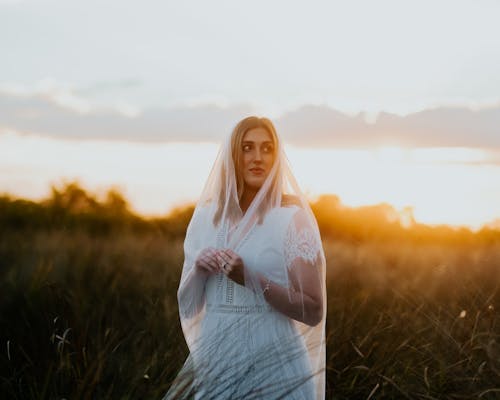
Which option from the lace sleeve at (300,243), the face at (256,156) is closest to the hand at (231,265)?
the lace sleeve at (300,243)

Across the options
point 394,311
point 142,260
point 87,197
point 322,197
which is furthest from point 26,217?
point 394,311

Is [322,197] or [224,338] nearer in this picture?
[224,338]

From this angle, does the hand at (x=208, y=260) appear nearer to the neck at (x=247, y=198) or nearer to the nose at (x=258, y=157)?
the neck at (x=247, y=198)

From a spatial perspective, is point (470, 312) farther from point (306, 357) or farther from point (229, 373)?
point (229, 373)

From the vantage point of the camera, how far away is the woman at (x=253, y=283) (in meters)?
3.36

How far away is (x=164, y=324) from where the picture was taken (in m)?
5.55

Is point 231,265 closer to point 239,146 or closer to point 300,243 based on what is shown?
point 300,243

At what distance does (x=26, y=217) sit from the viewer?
15359mm

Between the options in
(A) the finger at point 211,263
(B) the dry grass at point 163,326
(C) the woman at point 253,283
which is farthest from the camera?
(B) the dry grass at point 163,326

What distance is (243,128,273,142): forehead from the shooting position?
382cm

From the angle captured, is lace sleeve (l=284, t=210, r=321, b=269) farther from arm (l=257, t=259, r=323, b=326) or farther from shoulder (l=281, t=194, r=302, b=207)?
shoulder (l=281, t=194, r=302, b=207)

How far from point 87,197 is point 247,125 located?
13.2m

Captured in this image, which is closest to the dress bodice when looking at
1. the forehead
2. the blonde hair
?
the blonde hair

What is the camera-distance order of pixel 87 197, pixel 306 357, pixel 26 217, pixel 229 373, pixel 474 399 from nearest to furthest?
pixel 229 373, pixel 306 357, pixel 474 399, pixel 26 217, pixel 87 197
